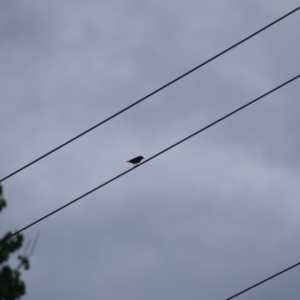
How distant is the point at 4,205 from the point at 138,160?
5.01 metres

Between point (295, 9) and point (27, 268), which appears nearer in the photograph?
point (295, 9)

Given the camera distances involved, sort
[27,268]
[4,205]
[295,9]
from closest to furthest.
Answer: [295,9], [27,268], [4,205]

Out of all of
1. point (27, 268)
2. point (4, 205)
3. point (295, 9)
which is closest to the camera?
point (295, 9)

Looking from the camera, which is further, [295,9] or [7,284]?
[7,284]

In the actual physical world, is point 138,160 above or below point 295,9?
above

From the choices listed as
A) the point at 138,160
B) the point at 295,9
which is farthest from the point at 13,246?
the point at 295,9

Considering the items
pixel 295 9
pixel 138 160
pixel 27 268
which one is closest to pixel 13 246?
pixel 27 268

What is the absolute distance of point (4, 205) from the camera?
20.8 m

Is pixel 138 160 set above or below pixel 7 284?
above

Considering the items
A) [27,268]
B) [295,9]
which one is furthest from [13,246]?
[295,9]

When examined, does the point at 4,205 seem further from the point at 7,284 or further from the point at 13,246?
the point at 7,284

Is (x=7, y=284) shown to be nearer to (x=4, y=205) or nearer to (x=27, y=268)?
(x=27, y=268)

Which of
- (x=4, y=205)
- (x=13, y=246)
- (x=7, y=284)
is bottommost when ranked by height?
(x=7, y=284)

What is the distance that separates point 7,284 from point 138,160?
5951 mm
